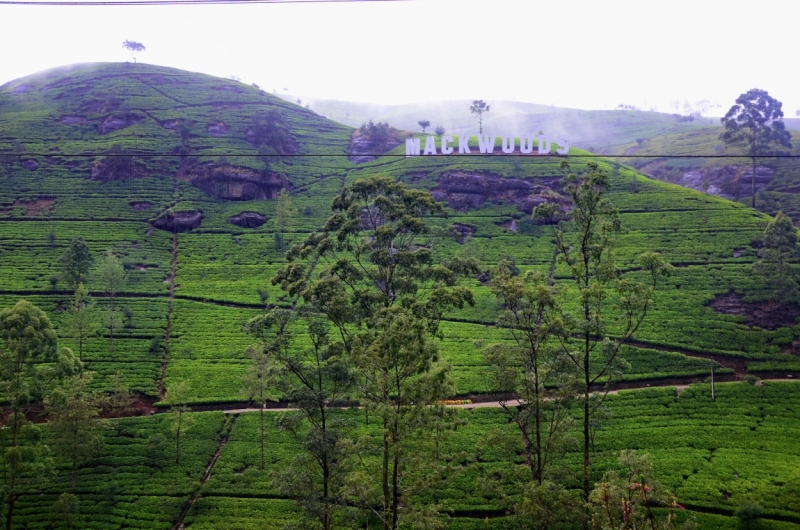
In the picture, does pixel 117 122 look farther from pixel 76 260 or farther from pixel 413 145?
pixel 76 260

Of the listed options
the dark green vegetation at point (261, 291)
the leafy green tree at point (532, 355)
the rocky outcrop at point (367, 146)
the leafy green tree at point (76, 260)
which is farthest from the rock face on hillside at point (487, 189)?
the leafy green tree at point (532, 355)

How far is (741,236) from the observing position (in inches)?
2370

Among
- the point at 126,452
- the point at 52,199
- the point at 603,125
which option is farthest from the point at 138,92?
the point at 603,125

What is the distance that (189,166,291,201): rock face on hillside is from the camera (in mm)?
85000

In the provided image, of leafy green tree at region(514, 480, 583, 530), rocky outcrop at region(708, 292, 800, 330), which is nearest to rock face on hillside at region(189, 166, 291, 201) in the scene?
rocky outcrop at region(708, 292, 800, 330)

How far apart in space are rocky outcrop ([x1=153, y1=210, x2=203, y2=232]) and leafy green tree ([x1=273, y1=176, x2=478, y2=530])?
2252 inches

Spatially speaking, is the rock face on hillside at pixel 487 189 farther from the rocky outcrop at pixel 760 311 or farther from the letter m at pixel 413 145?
the rocky outcrop at pixel 760 311

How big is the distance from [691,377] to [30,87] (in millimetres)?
152202

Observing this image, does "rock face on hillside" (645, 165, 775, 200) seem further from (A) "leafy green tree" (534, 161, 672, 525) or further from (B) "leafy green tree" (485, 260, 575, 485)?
(B) "leafy green tree" (485, 260, 575, 485)

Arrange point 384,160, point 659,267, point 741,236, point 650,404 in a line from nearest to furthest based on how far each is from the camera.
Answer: point 659,267, point 650,404, point 741,236, point 384,160

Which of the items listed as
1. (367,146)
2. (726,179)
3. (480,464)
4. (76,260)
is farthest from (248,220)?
(726,179)

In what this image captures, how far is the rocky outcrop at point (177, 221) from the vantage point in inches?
2891

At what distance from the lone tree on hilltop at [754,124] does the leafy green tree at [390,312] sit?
81.2m

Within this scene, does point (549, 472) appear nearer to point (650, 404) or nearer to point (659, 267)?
point (659, 267)
